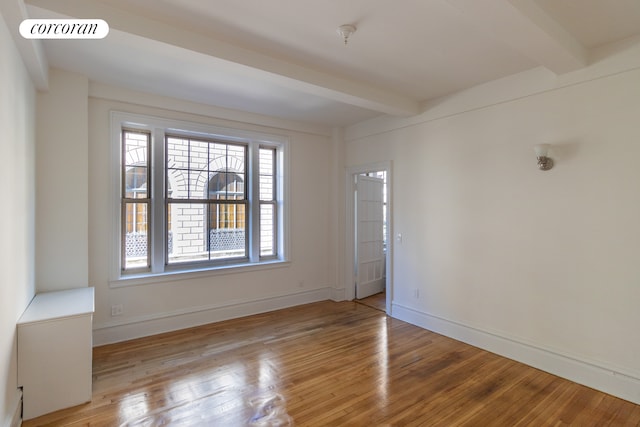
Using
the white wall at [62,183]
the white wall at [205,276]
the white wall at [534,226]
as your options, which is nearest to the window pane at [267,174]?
the white wall at [205,276]

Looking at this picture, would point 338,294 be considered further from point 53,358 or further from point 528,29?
point 528,29

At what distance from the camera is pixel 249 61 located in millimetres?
2635

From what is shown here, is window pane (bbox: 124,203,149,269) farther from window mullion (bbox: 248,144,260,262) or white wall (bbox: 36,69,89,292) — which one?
window mullion (bbox: 248,144,260,262)

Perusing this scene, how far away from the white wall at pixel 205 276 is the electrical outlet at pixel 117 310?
0.13ft

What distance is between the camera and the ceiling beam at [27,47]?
5.88ft

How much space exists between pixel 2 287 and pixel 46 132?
1.73 metres

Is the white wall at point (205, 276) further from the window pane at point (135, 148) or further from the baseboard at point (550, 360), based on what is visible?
the baseboard at point (550, 360)

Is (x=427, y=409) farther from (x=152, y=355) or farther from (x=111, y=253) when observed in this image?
(x=111, y=253)

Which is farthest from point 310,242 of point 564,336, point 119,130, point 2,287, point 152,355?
point 2,287

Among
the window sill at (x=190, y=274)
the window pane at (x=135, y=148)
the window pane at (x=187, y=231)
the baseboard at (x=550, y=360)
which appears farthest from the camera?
the window pane at (x=187, y=231)

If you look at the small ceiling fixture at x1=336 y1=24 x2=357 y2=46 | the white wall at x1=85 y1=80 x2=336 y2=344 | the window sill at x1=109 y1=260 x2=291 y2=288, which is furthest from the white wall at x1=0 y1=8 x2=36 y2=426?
the small ceiling fixture at x1=336 y1=24 x2=357 y2=46

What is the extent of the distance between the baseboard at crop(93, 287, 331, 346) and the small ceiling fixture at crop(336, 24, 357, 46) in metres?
3.43

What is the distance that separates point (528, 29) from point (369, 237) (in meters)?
3.71

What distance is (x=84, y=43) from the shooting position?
8.18 feet
